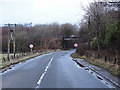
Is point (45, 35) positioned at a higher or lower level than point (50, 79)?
higher

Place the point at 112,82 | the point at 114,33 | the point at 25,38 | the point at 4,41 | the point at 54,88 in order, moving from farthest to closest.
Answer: the point at 25,38 → the point at 4,41 → the point at 114,33 → the point at 112,82 → the point at 54,88

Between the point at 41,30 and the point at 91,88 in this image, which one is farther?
the point at 41,30

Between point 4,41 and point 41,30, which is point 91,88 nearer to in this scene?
point 4,41

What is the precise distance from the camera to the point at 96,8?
25297 millimetres

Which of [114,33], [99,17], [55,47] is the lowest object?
[55,47]

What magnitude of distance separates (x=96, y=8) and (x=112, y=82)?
17.7 m

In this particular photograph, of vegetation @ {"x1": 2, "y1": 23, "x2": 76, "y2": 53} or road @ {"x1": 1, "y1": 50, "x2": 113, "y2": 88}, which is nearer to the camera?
road @ {"x1": 1, "y1": 50, "x2": 113, "y2": 88}

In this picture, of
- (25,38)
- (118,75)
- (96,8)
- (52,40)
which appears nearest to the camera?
(118,75)

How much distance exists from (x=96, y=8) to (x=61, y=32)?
83415 mm

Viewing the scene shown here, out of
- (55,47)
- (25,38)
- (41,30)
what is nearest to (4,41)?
(25,38)

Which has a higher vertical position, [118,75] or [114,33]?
[114,33]

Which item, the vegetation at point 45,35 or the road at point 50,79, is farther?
the vegetation at point 45,35

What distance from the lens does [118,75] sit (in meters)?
11.0

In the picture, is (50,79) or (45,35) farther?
(45,35)
